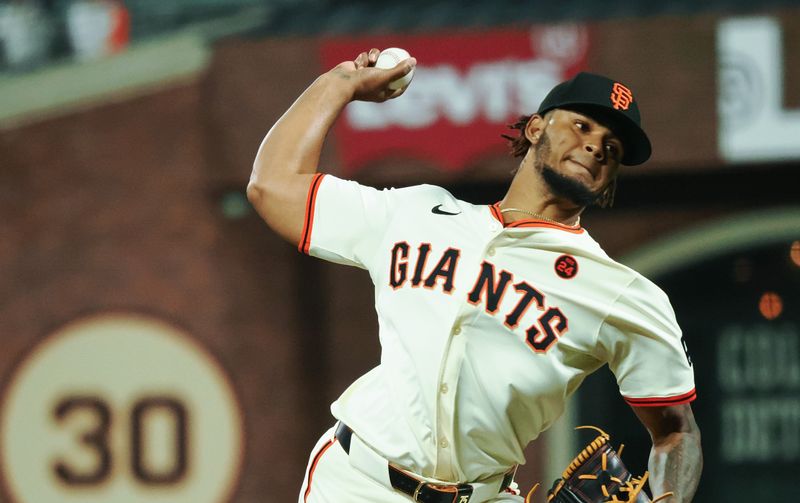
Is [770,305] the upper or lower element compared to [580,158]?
lower

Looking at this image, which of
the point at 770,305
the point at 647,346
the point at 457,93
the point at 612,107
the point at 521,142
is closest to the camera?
the point at 647,346

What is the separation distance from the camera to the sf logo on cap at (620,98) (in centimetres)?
329

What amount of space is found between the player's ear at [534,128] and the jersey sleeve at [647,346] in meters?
0.50

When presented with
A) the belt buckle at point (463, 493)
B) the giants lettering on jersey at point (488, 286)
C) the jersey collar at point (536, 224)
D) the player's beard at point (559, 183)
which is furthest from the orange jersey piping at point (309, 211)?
the belt buckle at point (463, 493)

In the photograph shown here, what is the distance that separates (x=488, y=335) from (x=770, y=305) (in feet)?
16.3

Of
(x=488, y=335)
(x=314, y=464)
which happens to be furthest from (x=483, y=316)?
(x=314, y=464)

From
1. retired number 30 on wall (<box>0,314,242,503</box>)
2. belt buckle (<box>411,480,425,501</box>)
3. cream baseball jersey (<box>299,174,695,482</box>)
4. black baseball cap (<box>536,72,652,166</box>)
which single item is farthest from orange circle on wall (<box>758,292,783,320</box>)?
belt buckle (<box>411,480,425,501</box>)

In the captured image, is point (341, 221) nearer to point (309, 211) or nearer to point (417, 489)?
point (309, 211)

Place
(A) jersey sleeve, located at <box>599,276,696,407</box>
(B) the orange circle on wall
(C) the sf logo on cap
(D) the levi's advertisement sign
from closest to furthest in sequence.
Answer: (A) jersey sleeve, located at <box>599,276,696,407</box>, (C) the sf logo on cap, (D) the levi's advertisement sign, (B) the orange circle on wall

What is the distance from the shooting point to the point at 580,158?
333cm

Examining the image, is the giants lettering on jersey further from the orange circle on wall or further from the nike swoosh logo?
the orange circle on wall

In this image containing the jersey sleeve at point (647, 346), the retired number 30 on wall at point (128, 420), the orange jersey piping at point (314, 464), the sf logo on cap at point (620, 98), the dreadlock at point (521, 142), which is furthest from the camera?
the retired number 30 on wall at point (128, 420)

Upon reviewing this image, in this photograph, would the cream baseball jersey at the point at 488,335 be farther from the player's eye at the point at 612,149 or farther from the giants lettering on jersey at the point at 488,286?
the player's eye at the point at 612,149

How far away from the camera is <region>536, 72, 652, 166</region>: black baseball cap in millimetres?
3301
